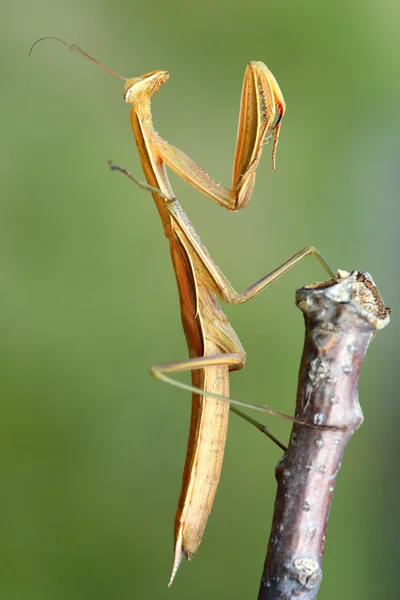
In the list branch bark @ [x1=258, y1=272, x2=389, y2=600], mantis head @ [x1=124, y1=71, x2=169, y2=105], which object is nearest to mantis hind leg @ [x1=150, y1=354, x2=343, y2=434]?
branch bark @ [x1=258, y1=272, x2=389, y2=600]

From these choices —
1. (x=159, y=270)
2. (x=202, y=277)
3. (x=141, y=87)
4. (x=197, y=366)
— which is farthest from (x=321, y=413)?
(x=159, y=270)

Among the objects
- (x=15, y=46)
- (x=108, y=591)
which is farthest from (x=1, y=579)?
(x=15, y=46)

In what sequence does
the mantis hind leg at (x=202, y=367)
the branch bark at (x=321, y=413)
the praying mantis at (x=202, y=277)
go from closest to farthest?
the branch bark at (x=321, y=413)
the mantis hind leg at (x=202, y=367)
the praying mantis at (x=202, y=277)

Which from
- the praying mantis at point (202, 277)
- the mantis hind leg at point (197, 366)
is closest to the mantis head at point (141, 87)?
the praying mantis at point (202, 277)

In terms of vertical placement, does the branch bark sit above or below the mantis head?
below

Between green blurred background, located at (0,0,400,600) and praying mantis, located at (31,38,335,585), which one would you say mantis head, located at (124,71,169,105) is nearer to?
praying mantis, located at (31,38,335,585)

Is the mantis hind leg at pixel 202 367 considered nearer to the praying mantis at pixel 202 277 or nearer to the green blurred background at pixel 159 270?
the praying mantis at pixel 202 277

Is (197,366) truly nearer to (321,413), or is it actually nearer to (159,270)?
(321,413)

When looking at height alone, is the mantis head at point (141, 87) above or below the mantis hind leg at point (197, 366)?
above
